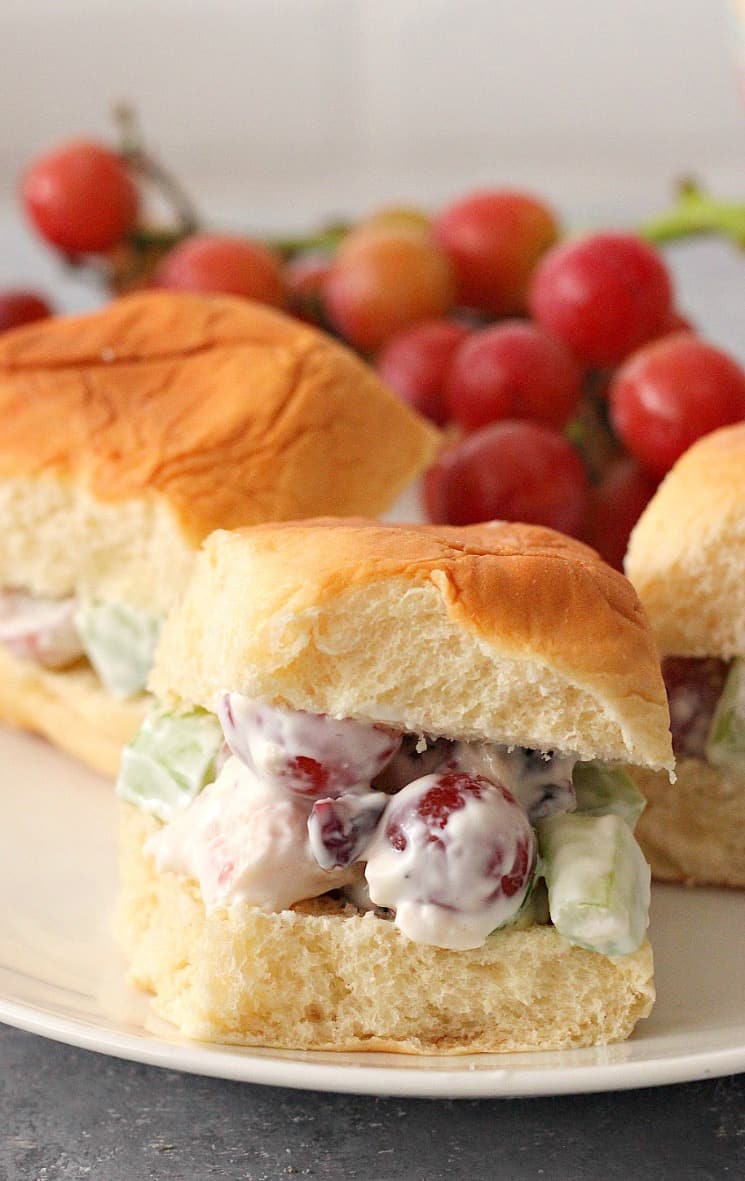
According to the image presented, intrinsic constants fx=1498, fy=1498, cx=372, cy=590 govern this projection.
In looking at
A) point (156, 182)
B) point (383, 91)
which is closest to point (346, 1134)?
point (156, 182)

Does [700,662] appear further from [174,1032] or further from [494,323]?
[494,323]


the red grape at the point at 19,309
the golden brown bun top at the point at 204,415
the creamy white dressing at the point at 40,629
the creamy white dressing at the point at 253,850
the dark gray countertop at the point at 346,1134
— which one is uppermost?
the golden brown bun top at the point at 204,415

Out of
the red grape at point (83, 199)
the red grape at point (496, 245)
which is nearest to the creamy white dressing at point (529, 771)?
the red grape at point (496, 245)

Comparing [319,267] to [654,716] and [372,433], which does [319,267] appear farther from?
[654,716]

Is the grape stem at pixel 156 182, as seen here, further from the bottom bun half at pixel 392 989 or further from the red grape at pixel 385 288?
the bottom bun half at pixel 392 989

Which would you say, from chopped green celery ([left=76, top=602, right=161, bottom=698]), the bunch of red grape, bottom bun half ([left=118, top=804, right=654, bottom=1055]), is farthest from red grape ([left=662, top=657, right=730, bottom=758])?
chopped green celery ([left=76, top=602, right=161, bottom=698])

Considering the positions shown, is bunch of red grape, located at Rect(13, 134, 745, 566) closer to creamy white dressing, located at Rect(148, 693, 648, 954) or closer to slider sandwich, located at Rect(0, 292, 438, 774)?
slider sandwich, located at Rect(0, 292, 438, 774)

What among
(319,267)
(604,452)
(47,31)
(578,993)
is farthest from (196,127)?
(578,993)
